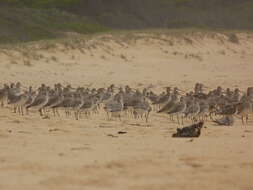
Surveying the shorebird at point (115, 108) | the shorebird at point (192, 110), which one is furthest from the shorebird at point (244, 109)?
the shorebird at point (115, 108)

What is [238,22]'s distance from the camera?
60844 millimetres

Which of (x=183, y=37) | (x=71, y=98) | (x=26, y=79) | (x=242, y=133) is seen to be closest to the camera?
(x=242, y=133)

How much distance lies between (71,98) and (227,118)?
3631 mm

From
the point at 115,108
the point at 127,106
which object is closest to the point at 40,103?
the point at 115,108

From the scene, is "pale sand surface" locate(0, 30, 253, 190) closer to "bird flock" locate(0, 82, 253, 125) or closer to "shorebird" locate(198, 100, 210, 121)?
"bird flock" locate(0, 82, 253, 125)

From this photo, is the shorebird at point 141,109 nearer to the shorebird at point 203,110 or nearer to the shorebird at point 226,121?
the shorebird at point 203,110

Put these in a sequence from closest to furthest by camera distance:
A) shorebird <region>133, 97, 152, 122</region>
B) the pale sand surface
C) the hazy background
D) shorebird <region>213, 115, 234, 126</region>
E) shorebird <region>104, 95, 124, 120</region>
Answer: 1. the pale sand surface
2. shorebird <region>213, 115, 234, 126</region>
3. shorebird <region>104, 95, 124, 120</region>
4. shorebird <region>133, 97, 152, 122</region>
5. the hazy background

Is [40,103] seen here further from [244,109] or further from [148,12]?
[148,12]

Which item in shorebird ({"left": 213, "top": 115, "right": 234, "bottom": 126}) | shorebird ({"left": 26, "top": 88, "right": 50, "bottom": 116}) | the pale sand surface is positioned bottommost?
the pale sand surface

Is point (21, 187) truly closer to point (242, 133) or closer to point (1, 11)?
point (242, 133)

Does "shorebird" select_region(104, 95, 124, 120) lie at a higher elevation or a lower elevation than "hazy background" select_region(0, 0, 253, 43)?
lower

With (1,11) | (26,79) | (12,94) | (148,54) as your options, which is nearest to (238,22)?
(1,11)

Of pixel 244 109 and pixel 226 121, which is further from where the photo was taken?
pixel 244 109

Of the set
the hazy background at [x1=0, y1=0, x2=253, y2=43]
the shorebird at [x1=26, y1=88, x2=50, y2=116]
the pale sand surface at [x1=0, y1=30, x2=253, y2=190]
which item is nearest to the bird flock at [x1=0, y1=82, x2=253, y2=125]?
the shorebird at [x1=26, y1=88, x2=50, y2=116]
